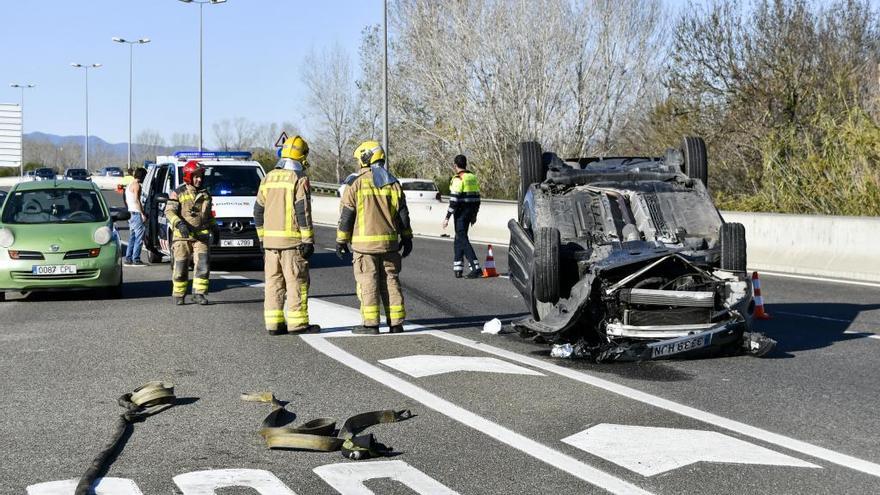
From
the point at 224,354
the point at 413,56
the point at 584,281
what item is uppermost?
the point at 413,56

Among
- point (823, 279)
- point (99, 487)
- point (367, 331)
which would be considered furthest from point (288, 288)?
point (823, 279)

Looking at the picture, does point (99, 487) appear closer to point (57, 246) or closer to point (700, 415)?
point (700, 415)

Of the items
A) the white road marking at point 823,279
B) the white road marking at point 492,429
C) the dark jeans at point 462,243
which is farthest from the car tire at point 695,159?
the white road marking at point 823,279

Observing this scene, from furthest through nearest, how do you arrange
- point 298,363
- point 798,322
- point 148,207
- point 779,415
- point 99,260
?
1. point 148,207
2. point 99,260
3. point 798,322
4. point 298,363
5. point 779,415

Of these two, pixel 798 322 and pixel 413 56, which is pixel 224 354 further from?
pixel 413 56

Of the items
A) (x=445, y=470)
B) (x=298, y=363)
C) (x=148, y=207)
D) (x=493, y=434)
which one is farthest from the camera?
(x=148, y=207)

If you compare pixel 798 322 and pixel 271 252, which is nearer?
pixel 271 252

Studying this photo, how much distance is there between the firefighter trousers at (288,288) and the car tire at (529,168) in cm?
228

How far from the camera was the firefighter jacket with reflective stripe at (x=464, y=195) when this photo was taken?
18672mm

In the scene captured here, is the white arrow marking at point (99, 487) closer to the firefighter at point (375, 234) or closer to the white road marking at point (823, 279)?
the firefighter at point (375, 234)

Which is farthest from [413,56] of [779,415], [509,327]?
[779,415]

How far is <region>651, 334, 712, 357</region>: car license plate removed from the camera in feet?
31.7

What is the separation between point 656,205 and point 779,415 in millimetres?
3909

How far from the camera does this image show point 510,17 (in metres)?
48.1
